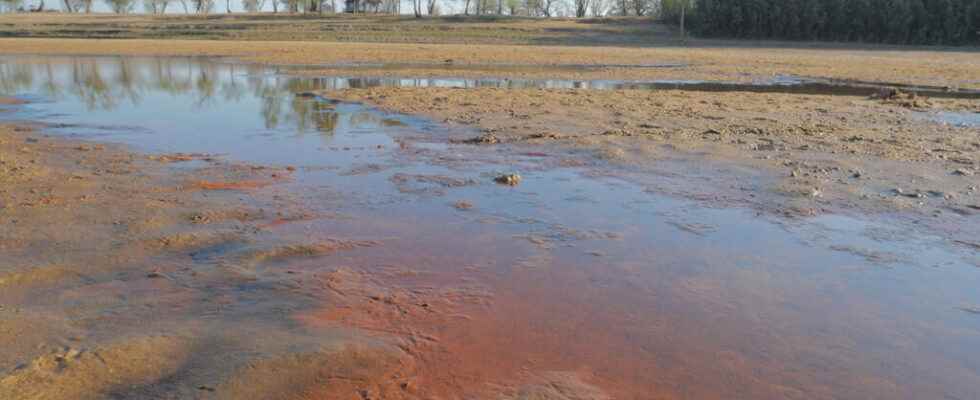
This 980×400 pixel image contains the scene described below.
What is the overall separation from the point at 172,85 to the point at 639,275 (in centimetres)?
1594

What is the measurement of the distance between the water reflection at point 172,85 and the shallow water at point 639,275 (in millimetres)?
3821

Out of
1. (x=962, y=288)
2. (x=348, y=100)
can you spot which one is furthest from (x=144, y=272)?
(x=348, y=100)

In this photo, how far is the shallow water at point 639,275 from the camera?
10.8 feet

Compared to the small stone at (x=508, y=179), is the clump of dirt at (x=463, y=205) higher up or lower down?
lower down

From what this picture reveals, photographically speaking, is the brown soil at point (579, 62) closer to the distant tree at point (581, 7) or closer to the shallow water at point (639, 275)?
the shallow water at point (639, 275)

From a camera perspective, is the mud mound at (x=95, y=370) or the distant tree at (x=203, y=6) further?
the distant tree at (x=203, y=6)

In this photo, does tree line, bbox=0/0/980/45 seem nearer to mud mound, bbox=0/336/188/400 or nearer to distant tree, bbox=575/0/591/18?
distant tree, bbox=575/0/591/18

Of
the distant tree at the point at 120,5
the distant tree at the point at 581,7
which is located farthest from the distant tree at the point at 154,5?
the distant tree at the point at 581,7

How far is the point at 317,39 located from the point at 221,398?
45.6 meters

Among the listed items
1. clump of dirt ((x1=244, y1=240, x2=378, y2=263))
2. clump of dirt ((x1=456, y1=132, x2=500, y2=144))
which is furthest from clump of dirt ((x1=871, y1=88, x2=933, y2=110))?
clump of dirt ((x1=244, y1=240, x2=378, y2=263))

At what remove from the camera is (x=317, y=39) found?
4578 centimetres

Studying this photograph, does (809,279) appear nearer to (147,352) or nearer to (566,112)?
(147,352)

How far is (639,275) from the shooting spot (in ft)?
14.7

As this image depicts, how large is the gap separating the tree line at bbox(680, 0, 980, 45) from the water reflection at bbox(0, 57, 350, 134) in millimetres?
40605
